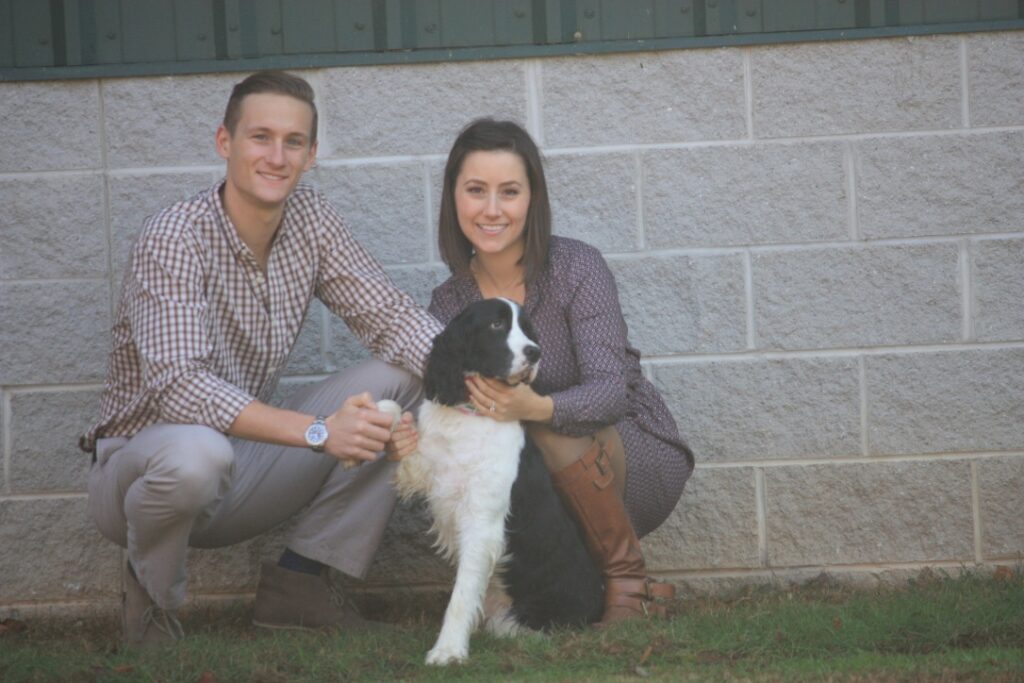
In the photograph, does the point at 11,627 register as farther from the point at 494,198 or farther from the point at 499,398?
the point at 494,198

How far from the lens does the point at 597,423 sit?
3.92 meters

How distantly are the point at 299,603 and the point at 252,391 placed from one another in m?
0.70

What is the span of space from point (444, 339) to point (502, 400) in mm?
252

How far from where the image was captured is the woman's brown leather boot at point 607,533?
392 centimetres

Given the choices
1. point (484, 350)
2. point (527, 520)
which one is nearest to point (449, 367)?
point (484, 350)

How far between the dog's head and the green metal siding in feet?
4.33

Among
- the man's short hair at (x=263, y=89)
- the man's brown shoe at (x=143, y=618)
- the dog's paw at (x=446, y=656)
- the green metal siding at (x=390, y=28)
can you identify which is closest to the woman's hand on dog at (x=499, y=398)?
the dog's paw at (x=446, y=656)

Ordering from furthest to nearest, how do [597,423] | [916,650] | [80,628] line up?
[80,628] < [597,423] < [916,650]

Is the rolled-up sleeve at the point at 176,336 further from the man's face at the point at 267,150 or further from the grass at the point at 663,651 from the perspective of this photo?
the grass at the point at 663,651

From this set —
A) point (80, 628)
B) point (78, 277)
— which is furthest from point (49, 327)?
point (80, 628)

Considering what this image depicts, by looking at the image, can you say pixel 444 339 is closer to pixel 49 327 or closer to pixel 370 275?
pixel 370 275

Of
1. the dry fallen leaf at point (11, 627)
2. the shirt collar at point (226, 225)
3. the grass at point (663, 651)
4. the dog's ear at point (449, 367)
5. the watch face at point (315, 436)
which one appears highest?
the shirt collar at point (226, 225)

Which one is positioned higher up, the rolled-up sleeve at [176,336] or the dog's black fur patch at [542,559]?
the rolled-up sleeve at [176,336]

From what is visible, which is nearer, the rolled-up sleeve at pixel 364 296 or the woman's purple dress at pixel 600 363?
the woman's purple dress at pixel 600 363
